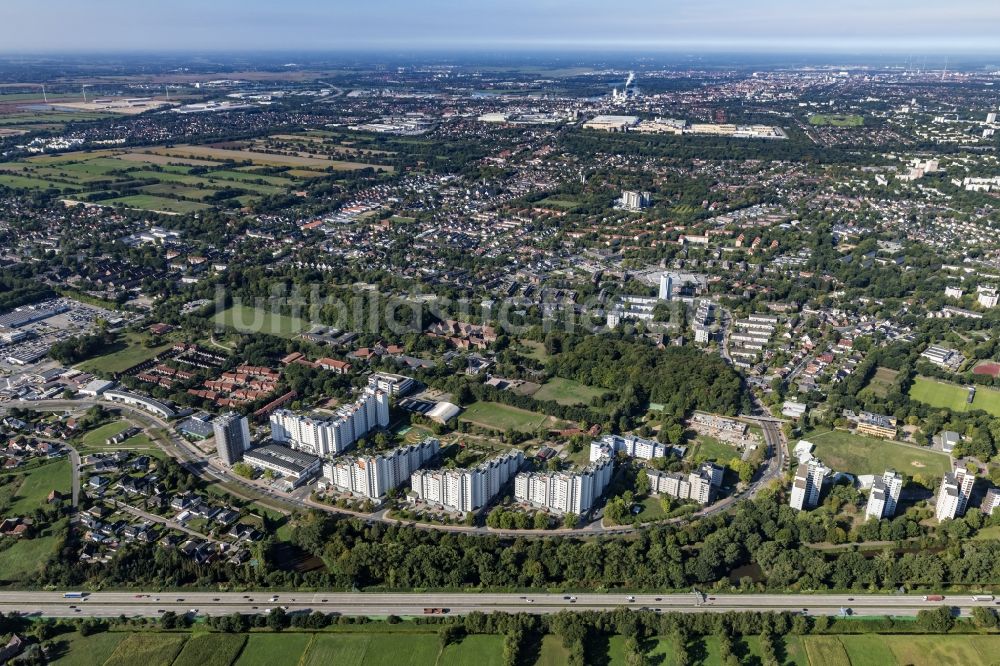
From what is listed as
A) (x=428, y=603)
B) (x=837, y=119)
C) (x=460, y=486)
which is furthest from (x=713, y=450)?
(x=837, y=119)

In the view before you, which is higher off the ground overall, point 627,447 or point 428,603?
point 627,447

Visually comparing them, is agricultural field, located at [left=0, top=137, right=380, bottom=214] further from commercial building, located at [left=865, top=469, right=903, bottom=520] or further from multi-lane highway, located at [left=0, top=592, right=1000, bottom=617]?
commercial building, located at [left=865, top=469, right=903, bottom=520]

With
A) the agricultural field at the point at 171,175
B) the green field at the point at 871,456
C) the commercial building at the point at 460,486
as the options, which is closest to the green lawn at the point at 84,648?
the commercial building at the point at 460,486

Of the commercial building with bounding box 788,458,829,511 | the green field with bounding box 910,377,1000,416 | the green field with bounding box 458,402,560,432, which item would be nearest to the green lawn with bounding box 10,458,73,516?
the green field with bounding box 458,402,560,432

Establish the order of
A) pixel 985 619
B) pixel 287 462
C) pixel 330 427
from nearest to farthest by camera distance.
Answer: pixel 985 619
pixel 287 462
pixel 330 427

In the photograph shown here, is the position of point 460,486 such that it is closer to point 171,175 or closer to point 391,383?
point 391,383
